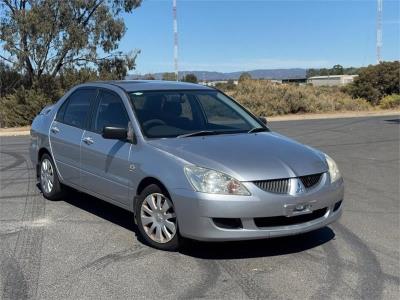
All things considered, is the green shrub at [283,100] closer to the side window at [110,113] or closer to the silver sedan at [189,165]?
the silver sedan at [189,165]

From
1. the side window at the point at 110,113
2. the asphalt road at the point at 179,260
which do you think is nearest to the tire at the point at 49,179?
the asphalt road at the point at 179,260

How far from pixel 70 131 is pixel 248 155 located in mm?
2760

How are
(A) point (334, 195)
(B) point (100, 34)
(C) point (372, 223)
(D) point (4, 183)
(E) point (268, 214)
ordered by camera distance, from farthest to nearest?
(B) point (100, 34)
(D) point (4, 183)
(C) point (372, 223)
(A) point (334, 195)
(E) point (268, 214)

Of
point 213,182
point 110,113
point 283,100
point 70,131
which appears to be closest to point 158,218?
point 213,182

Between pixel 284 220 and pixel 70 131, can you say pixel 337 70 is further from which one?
pixel 284 220

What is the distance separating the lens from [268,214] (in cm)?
488

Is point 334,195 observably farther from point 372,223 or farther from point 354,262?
point 372,223

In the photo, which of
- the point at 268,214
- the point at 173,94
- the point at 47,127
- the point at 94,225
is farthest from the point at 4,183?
the point at 268,214

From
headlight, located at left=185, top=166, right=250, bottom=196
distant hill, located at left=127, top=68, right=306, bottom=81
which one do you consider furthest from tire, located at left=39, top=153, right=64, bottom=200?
distant hill, located at left=127, top=68, right=306, bottom=81

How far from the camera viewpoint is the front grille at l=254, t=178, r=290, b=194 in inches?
194

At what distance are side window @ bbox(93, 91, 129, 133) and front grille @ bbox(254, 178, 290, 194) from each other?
1.85 metres

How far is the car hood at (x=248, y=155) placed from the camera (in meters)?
4.98

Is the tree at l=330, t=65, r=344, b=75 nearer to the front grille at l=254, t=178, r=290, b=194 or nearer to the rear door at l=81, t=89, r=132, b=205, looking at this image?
the rear door at l=81, t=89, r=132, b=205

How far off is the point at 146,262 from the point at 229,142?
145cm
